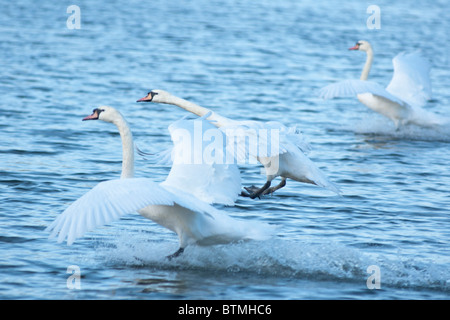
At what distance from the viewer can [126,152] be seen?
794 cm

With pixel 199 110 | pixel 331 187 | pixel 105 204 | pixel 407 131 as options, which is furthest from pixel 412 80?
pixel 105 204

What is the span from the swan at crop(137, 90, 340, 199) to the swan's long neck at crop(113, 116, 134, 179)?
0.91 meters

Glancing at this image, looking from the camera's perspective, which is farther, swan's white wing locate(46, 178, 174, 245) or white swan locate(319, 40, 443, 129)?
white swan locate(319, 40, 443, 129)

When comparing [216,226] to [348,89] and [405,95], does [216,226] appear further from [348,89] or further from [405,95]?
[405,95]

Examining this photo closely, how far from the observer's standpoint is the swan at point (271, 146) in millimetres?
8203

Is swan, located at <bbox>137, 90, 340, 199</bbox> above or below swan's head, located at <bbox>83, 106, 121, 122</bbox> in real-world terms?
below

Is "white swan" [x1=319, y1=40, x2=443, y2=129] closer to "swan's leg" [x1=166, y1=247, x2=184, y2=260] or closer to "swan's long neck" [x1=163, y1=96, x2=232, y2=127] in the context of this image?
"swan's long neck" [x1=163, y1=96, x2=232, y2=127]

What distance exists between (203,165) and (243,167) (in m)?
4.32

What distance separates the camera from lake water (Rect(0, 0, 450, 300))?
7.57m

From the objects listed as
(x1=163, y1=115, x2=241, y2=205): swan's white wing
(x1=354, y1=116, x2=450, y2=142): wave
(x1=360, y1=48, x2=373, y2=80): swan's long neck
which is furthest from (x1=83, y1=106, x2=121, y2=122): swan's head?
(x1=360, y1=48, x2=373, y2=80): swan's long neck

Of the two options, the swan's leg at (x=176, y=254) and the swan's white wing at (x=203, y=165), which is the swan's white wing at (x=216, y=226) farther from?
the swan's white wing at (x=203, y=165)

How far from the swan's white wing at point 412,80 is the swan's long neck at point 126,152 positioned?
8.54 m

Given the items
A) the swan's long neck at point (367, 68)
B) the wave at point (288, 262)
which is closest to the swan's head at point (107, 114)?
the wave at point (288, 262)

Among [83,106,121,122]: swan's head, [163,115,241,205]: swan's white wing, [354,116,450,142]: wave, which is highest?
[83,106,121,122]: swan's head
